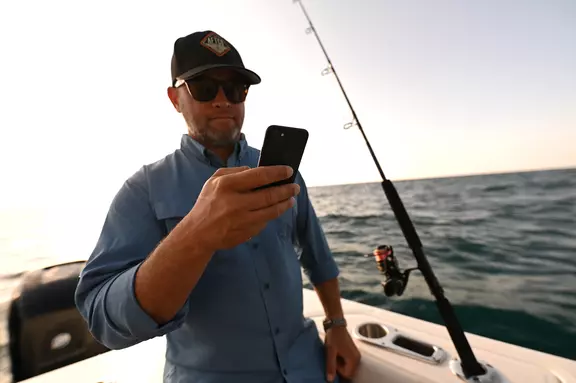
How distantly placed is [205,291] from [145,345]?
1.34 m

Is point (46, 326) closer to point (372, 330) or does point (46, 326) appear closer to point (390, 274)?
point (372, 330)

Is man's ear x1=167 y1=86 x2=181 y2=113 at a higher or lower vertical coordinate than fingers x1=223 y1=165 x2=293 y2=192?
higher

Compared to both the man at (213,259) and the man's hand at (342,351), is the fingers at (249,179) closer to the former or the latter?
the man at (213,259)

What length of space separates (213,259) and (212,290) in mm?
111

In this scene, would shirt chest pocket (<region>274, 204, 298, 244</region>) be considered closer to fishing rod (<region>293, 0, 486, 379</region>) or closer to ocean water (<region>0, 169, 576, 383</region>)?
fishing rod (<region>293, 0, 486, 379</region>)

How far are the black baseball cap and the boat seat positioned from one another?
153cm

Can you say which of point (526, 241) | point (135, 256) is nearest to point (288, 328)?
point (135, 256)

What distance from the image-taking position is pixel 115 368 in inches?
70.9

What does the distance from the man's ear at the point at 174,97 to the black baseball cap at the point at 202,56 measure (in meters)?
0.04

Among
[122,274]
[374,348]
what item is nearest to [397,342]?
[374,348]

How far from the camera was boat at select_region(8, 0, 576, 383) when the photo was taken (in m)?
1.37

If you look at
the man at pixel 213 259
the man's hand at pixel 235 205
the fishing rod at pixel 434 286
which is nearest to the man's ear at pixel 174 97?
the man at pixel 213 259

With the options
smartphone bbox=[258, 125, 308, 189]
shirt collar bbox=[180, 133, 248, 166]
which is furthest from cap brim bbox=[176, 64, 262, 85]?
smartphone bbox=[258, 125, 308, 189]

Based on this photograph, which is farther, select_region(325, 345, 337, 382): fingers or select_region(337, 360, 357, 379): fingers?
select_region(337, 360, 357, 379): fingers
